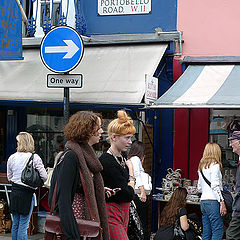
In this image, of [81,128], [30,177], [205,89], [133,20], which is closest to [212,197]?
[205,89]

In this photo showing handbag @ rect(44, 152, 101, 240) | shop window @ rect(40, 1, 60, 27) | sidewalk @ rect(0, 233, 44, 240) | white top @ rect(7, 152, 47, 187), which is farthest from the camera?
shop window @ rect(40, 1, 60, 27)

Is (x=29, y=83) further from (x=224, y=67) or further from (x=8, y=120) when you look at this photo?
(x=224, y=67)

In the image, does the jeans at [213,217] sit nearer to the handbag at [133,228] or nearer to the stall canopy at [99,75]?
the stall canopy at [99,75]

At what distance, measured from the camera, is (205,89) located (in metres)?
8.78

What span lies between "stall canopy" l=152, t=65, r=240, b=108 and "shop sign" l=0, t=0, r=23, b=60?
2.79 m

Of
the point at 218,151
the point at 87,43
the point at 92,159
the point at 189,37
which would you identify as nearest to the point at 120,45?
the point at 87,43

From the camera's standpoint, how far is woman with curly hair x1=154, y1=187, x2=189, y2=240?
26.5ft

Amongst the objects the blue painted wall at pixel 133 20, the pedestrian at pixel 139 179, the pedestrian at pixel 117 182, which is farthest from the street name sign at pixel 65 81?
the blue painted wall at pixel 133 20

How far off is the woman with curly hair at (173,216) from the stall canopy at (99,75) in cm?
159

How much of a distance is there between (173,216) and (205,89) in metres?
2.09

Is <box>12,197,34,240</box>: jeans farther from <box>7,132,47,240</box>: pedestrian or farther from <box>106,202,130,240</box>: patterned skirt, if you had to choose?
<box>106,202,130,240</box>: patterned skirt

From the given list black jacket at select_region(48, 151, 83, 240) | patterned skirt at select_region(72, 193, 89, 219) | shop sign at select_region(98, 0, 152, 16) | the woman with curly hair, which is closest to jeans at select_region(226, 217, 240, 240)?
the woman with curly hair

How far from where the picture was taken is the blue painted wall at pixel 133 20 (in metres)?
10.6

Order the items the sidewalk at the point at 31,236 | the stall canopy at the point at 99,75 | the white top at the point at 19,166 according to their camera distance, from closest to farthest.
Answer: the white top at the point at 19,166
the stall canopy at the point at 99,75
the sidewalk at the point at 31,236
